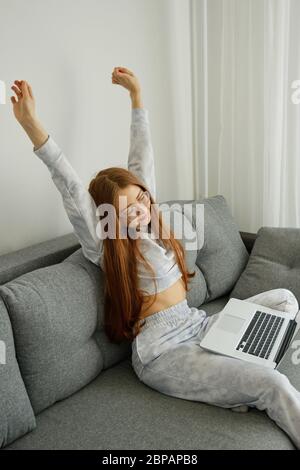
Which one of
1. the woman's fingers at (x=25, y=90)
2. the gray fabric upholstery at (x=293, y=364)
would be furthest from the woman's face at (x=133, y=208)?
the gray fabric upholstery at (x=293, y=364)

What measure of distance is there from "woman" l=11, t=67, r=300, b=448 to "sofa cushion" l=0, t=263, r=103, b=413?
10 centimetres

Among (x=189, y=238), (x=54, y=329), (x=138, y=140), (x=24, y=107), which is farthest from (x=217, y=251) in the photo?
(x=24, y=107)

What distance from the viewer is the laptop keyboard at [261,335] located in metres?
1.41

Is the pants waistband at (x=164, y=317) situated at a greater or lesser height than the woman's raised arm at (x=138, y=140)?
lesser

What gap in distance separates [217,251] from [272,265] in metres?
0.25

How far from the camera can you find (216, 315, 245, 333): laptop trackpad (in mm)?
1521

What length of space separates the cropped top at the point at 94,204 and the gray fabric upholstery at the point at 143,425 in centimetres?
37

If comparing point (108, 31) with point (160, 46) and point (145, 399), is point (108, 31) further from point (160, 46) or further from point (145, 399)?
point (145, 399)

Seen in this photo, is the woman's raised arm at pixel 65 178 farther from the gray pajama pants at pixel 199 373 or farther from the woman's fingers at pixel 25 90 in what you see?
the gray pajama pants at pixel 199 373

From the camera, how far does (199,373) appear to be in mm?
1340

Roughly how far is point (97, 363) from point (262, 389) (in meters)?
0.53

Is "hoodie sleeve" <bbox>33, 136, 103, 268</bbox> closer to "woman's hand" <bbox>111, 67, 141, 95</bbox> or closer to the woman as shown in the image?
the woman

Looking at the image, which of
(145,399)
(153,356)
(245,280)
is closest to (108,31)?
(245,280)

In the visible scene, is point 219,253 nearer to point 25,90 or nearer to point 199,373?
point 199,373
